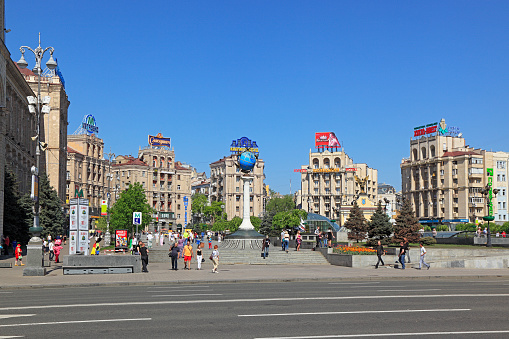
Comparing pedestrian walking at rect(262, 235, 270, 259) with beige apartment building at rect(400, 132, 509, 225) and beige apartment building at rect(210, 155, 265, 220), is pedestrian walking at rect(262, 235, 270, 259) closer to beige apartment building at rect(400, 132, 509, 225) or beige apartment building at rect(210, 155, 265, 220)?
beige apartment building at rect(400, 132, 509, 225)

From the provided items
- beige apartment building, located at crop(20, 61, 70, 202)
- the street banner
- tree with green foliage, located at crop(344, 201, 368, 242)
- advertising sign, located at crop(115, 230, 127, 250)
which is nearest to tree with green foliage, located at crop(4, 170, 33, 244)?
advertising sign, located at crop(115, 230, 127, 250)

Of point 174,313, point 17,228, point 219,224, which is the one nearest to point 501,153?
point 219,224

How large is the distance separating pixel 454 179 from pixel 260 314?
122 m

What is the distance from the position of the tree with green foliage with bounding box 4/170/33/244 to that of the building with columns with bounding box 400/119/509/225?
304 ft

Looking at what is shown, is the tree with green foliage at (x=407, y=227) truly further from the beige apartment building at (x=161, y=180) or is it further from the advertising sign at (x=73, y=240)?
the beige apartment building at (x=161, y=180)

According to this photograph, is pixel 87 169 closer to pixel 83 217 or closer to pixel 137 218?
pixel 137 218

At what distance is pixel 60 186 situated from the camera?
88875 mm

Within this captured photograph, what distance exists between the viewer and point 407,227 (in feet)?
167

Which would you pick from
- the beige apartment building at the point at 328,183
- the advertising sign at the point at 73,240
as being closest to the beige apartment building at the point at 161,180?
the beige apartment building at the point at 328,183

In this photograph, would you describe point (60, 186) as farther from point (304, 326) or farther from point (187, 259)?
point (304, 326)

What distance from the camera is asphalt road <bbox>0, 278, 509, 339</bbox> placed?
35.8ft

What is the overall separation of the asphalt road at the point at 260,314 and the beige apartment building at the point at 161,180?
412 ft

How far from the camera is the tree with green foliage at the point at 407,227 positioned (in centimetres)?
5012

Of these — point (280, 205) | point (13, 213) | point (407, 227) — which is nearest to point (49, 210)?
point (13, 213)
